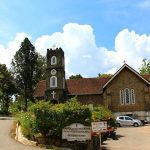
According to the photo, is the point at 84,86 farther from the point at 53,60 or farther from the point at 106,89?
the point at 53,60

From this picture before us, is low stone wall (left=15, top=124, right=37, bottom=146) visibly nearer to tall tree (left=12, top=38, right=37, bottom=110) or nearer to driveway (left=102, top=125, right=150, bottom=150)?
driveway (left=102, top=125, right=150, bottom=150)

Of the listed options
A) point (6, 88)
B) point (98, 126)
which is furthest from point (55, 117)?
point (6, 88)

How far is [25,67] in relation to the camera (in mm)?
85750

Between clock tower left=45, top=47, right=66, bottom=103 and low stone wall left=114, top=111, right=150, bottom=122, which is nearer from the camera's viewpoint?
low stone wall left=114, top=111, right=150, bottom=122

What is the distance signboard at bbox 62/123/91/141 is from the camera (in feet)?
76.5

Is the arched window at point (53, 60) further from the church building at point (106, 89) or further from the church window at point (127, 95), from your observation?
the church window at point (127, 95)

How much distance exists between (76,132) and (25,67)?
208 ft

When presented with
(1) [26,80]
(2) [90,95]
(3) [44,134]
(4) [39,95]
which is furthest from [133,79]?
(3) [44,134]

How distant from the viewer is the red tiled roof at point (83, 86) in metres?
63.5

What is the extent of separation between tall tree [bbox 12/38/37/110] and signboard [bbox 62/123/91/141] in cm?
5969

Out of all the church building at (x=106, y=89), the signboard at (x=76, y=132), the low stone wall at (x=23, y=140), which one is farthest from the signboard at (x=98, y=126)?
the church building at (x=106, y=89)

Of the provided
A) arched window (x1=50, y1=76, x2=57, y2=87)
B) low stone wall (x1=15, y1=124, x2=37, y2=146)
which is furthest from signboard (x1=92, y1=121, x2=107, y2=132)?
arched window (x1=50, y1=76, x2=57, y2=87)

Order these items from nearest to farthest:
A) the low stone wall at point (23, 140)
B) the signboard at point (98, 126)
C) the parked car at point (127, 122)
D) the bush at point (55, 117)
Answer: the signboard at point (98, 126) → the bush at point (55, 117) → the low stone wall at point (23, 140) → the parked car at point (127, 122)

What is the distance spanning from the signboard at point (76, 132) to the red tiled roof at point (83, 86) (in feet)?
129
